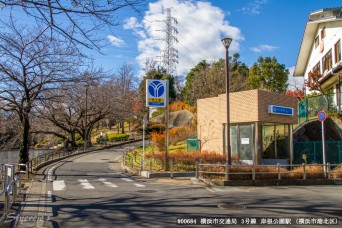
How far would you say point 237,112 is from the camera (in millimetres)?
21969

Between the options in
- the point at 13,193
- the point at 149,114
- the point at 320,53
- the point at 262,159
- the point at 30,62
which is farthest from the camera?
the point at 149,114

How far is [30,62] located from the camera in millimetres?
19891

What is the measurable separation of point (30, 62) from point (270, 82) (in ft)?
122

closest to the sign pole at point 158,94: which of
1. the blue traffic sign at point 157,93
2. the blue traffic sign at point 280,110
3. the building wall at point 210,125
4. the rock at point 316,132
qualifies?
the blue traffic sign at point 157,93

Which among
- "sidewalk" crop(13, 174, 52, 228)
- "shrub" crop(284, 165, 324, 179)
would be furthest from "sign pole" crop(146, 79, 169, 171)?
"sidewalk" crop(13, 174, 52, 228)

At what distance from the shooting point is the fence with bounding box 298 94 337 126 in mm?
28828

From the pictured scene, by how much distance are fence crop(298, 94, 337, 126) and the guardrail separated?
503 inches

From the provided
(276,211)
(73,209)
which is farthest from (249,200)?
(73,209)

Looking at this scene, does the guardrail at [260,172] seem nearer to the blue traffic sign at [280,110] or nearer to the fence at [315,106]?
the blue traffic sign at [280,110]

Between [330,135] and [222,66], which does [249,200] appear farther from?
[222,66]

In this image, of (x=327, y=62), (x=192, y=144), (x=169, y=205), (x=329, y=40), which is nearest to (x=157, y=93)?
(x=192, y=144)

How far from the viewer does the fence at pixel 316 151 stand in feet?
75.3

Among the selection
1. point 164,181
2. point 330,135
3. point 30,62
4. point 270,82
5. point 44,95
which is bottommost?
point 164,181

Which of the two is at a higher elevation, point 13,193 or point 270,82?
point 270,82
